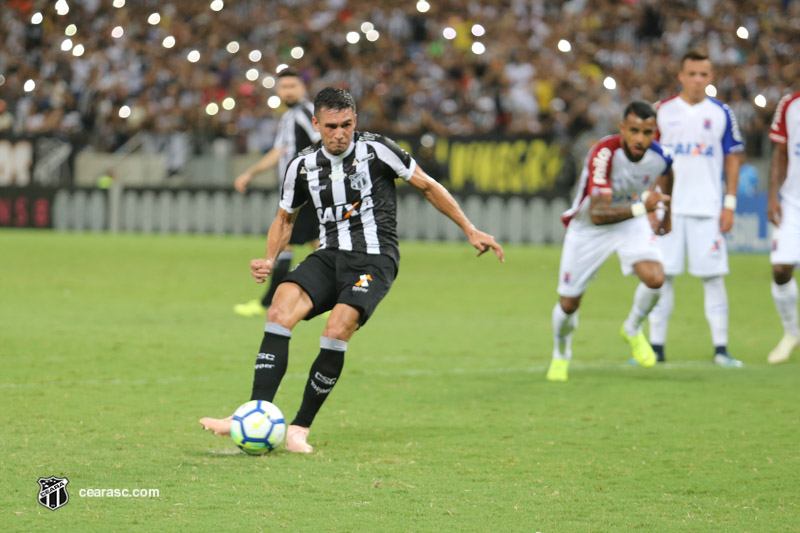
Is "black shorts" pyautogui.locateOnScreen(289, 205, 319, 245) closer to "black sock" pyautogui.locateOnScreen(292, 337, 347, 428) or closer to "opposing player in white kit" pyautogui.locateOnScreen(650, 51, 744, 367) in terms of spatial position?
"opposing player in white kit" pyautogui.locateOnScreen(650, 51, 744, 367)

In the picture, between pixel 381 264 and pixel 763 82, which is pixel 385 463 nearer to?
pixel 381 264

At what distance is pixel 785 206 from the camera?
29.2 feet

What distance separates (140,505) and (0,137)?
24095mm

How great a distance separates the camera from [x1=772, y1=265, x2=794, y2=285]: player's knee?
8.74 m

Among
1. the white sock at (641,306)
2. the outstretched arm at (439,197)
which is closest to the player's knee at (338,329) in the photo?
the outstretched arm at (439,197)

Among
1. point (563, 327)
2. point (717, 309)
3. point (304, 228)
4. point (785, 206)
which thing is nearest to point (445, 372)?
point (563, 327)

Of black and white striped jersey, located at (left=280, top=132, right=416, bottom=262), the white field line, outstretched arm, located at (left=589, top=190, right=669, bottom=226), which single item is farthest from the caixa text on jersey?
outstretched arm, located at (left=589, top=190, right=669, bottom=226)

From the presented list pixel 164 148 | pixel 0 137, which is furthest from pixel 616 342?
pixel 0 137

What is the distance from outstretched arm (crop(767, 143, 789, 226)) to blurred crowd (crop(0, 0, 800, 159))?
1186cm

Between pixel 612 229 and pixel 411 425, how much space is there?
8.13 ft

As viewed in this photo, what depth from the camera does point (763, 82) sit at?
67.4 ft

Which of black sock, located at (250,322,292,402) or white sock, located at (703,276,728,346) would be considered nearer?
black sock, located at (250,322,292,402)

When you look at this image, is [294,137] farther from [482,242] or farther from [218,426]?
[218,426]

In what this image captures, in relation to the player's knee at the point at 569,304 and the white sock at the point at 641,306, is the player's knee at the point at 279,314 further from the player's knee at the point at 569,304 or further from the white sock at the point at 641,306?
the white sock at the point at 641,306
